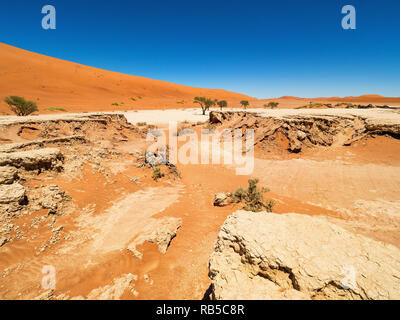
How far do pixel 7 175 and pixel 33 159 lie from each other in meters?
0.90

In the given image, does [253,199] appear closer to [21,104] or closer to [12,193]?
[12,193]

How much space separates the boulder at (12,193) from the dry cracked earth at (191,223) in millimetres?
26

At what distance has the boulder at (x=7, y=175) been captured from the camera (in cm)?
469

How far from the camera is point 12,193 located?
4527mm

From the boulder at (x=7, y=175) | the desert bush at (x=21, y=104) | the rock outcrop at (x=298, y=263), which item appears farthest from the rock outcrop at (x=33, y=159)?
the desert bush at (x=21, y=104)

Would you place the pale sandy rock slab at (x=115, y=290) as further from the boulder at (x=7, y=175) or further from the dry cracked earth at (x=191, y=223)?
the boulder at (x=7, y=175)

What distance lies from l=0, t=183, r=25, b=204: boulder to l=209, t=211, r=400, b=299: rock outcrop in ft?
17.4

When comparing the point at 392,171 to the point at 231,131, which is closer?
the point at 392,171

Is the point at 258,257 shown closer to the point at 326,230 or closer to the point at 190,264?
the point at 326,230

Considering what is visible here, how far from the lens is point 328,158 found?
1019cm

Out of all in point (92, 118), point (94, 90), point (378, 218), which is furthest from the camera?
point (94, 90)

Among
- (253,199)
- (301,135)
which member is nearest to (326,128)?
(301,135)

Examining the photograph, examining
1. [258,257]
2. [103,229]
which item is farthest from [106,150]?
[258,257]

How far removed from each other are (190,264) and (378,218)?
5763mm
